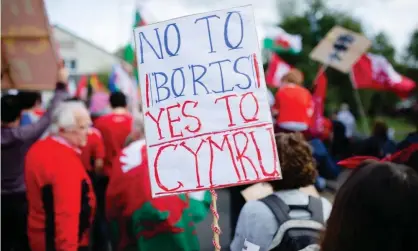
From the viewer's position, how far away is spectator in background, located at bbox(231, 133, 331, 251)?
109 inches

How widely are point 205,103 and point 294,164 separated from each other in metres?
0.65

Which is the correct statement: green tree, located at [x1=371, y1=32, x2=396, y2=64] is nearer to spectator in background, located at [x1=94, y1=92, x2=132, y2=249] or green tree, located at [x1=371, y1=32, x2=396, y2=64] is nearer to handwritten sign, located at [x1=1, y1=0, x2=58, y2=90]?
spectator in background, located at [x1=94, y1=92, x2=132, y2=249]

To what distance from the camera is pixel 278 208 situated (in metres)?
2.79

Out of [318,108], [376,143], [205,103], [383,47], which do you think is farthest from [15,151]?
[383,47]

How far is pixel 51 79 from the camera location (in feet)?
15.4

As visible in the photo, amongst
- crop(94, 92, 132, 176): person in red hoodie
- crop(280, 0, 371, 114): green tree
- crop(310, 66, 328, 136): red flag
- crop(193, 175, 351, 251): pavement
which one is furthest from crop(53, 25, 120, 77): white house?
crop(94, 92, 132, 176): person in red hoodie

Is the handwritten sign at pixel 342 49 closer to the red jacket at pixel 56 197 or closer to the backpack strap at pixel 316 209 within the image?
the red jacket at pixel 56 197

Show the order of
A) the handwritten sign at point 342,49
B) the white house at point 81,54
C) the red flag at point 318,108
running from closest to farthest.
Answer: the red flag at point 318,108
the handwritten sign at point 342,49
the white house at point 81,54

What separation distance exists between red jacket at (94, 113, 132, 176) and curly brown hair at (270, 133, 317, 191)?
279 cm

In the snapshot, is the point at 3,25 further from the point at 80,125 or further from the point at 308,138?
the point at 308,138

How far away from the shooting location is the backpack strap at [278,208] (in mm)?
2750

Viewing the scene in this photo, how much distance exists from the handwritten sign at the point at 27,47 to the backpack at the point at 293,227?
2.50 m

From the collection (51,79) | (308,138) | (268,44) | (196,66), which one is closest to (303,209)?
(196,66)

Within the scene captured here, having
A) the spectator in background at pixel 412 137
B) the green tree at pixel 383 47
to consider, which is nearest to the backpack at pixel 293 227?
the spectator in background at pixel 412 137
